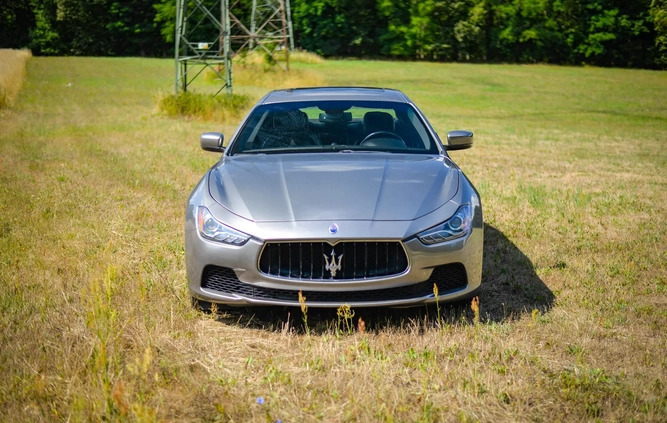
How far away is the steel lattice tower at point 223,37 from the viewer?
802 inches

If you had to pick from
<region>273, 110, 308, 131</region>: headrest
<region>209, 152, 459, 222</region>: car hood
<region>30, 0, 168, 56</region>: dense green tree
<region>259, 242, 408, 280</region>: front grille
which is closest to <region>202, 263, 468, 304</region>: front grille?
<region>259, 242, 408, 280</region>: front grille

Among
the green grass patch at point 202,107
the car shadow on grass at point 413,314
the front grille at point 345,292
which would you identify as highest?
the front grille at point 345,292

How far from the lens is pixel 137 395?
3320 mm

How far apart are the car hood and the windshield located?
231mm

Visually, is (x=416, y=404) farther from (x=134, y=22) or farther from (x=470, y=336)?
(x=134, y=22)

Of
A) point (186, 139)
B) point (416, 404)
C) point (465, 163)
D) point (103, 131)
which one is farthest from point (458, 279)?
point (103, 131)

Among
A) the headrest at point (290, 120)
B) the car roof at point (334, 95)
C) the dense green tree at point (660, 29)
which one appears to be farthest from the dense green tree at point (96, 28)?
the headrest at point (290, 120)

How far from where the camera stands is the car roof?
6.26 meters

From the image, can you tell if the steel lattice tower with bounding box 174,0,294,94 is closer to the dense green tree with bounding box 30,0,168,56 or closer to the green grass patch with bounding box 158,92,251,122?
the green grass patch with bounding box 158,92,251,122

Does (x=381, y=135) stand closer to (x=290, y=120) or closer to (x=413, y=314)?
(x=290, y=120)

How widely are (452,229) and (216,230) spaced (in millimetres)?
1431

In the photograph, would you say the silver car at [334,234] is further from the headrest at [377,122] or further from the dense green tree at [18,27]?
the dense green tree at [18,27]

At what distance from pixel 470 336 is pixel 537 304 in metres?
1.02

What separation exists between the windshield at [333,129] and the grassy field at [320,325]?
121 centimetres
